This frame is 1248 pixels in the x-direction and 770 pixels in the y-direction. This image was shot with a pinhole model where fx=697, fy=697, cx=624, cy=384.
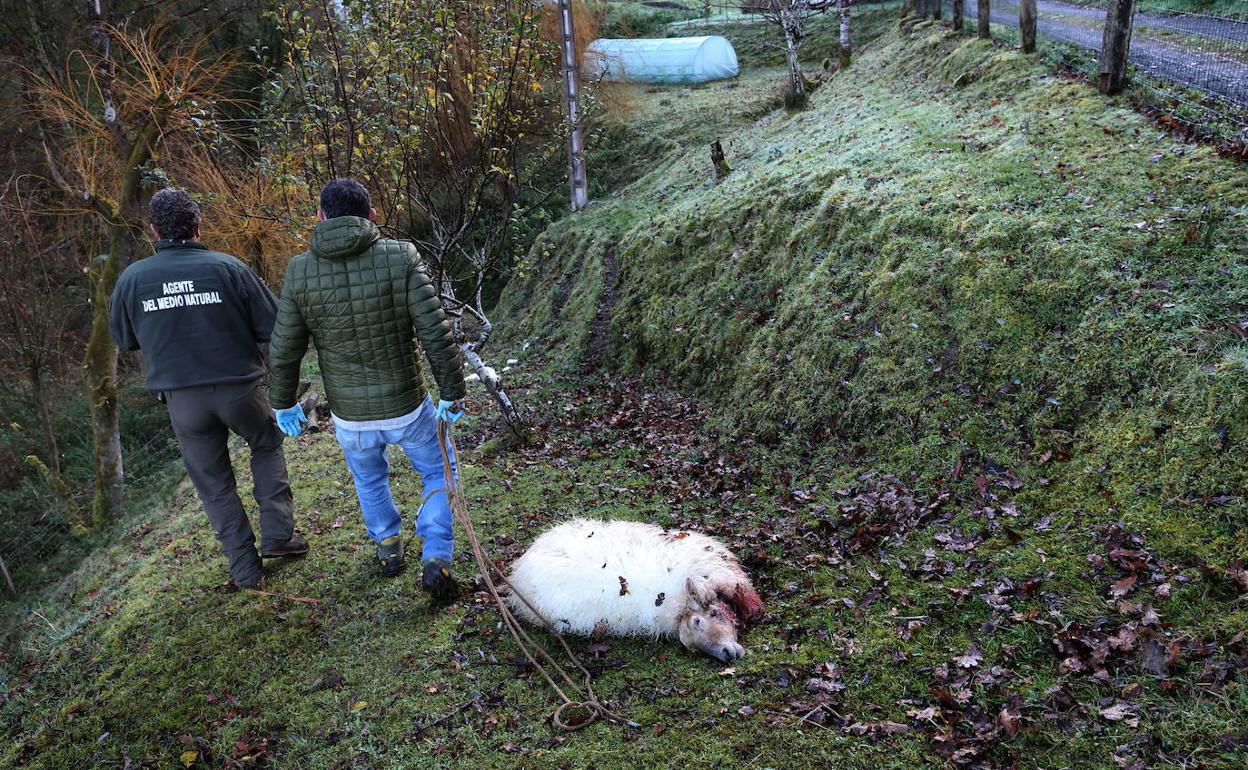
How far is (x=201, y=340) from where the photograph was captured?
4.79 meters

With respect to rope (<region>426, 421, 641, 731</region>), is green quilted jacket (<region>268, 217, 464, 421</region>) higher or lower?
higher

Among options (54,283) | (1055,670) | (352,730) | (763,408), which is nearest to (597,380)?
(763,408)

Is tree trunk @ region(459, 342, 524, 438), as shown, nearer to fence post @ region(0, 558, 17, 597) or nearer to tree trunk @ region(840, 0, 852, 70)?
fence post @ region(0, 558, 17, 597)

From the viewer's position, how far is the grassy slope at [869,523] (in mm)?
3490

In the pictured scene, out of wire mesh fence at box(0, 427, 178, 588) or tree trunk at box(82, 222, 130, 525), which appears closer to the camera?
tree trunk at box(82, 222, 130, 525)

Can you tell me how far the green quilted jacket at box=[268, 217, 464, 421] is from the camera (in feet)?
14.6

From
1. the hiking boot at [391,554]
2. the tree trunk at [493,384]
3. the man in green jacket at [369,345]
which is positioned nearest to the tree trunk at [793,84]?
the tree trunk at [493,384]

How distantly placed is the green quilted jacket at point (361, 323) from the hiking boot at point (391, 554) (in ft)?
3.66

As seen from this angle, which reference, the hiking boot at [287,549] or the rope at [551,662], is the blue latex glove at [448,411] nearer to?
the rope at [551,662]

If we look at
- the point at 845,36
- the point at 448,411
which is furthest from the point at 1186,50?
the point at 448,411

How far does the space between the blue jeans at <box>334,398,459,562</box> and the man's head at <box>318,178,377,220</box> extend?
1.35 metres

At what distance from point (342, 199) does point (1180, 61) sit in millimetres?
10731

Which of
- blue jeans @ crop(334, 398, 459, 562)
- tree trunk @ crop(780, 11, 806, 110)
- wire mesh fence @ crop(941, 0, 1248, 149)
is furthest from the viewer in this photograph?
tree trunk @ crop(780, 11, 806, 110)

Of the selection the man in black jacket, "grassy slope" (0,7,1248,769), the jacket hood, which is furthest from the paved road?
the man in black jacket
